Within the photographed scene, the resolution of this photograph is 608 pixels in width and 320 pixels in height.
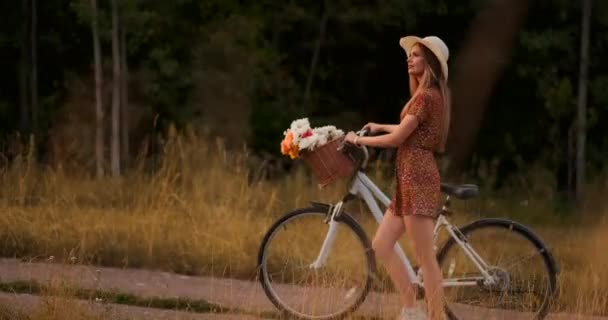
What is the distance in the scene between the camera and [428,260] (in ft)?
22.8

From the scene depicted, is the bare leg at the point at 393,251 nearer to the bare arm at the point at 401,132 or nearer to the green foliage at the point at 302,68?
the bare arm at the point at 401,132

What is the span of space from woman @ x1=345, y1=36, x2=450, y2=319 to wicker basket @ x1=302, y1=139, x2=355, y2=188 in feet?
1.03

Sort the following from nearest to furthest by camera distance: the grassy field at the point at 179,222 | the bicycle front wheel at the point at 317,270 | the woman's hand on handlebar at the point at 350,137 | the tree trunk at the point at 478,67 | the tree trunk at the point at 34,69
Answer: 1. the woman's hand on handlebar at the point at 350,137
2. the bicycle front wheel at the point at 317,270
3. the grassy field at the point at 179,222
4. the tree trunk at the point at 478,67
5. the tree trunk at the point at 34,69

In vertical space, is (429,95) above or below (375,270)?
above

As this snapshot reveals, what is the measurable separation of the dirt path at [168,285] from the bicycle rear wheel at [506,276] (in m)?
0.09

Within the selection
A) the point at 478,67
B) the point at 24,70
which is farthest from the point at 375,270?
the point at 24,70

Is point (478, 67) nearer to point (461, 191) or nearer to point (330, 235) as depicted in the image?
point (330, 235)

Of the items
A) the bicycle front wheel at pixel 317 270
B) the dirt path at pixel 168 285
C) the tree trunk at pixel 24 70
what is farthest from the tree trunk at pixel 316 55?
the bicycle front wheel at pixel 317 270

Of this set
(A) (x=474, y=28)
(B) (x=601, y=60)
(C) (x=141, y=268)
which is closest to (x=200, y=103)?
(A) (x=474, y=28)

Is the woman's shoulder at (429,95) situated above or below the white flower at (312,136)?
above

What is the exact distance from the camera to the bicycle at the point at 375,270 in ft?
23.6

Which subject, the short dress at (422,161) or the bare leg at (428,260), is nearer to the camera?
the short dress at (422,161)

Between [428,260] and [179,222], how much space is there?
4462 millimetres

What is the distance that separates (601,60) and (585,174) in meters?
2.85
